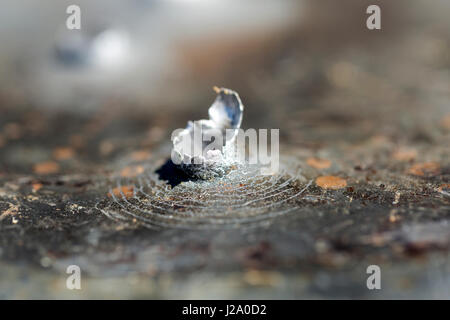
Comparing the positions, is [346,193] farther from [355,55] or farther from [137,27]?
[137,27]

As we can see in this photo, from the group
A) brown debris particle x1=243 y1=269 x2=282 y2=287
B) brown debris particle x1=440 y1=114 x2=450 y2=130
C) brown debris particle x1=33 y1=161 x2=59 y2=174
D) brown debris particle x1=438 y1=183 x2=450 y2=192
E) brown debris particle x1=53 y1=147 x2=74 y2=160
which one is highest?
brown debris particle x1=440 y1=114 x2=450 y2=130

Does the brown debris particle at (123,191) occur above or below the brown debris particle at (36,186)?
below

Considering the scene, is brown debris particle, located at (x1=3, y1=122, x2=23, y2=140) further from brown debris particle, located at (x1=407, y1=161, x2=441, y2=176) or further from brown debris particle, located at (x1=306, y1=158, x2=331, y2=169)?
brown debris particle, located at (x1=407, y1=161, x2=441, y2=176)

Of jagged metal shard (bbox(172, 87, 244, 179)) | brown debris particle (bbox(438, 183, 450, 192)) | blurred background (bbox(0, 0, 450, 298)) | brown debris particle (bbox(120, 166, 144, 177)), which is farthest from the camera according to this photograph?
brown debris particle (bbox(120, 166, 144, 177))

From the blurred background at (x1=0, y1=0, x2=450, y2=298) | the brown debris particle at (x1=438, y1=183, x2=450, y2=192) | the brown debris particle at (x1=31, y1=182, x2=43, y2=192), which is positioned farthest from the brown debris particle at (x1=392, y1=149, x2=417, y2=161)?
the brown debris particle at (x1=31, y1=182, x2=43, y2=192)

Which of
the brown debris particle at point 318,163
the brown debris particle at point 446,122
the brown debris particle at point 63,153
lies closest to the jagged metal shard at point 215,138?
the brown debris particle at point 318,163

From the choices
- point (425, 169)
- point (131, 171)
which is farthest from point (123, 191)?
point (425, 169)

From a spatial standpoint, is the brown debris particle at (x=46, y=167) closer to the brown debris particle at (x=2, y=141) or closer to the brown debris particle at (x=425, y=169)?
the brown debris particle at (x=2, y=141)
